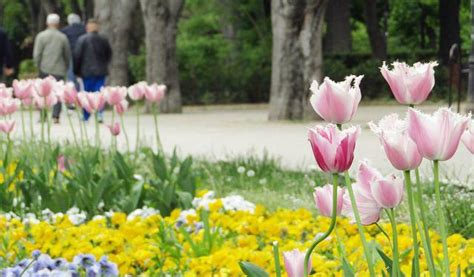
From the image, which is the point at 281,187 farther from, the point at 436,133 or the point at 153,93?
the point at 436,133

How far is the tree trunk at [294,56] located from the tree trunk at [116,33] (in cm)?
936

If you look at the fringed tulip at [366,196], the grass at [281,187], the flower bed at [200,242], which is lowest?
the grass at [281,187]

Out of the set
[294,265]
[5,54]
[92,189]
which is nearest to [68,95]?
[92,189]

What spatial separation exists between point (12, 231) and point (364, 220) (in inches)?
128

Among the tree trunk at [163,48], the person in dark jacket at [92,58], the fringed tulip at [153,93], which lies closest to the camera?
the fringed tulip at [153,93]

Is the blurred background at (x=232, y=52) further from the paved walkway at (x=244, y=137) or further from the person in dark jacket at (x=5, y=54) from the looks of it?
the person in dark jacket at (x=5, y=54)

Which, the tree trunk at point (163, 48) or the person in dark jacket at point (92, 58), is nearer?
the person in dark jacket at point (92, 58)

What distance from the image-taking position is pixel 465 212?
240 inches

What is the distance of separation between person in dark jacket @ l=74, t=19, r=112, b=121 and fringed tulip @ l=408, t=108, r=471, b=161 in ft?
64.3

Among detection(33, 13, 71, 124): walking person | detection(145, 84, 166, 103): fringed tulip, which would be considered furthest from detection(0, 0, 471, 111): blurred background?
detection(145, 84, 166, 103): fringed tulip

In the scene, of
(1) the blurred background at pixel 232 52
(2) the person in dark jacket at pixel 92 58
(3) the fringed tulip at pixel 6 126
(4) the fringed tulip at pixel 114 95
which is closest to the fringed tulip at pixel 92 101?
(4) the fringed tulip at pixel 114 95

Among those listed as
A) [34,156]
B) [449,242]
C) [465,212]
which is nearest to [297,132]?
[34,156]

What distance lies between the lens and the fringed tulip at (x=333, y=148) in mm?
2311

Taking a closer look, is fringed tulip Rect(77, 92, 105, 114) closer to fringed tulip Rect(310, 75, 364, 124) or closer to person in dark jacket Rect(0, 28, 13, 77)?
fringed tulip Rect(310, 75, 364, 124)
